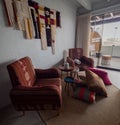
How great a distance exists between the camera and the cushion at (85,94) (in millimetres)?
1904

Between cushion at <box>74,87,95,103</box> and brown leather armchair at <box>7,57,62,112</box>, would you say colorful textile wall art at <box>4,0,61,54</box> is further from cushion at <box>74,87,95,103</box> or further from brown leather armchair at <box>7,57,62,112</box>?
cushion at <box>74,87,95,103</box>

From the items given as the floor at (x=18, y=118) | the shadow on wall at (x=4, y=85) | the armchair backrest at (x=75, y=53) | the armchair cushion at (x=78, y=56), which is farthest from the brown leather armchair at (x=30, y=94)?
the armchair backrest at (x=75, y=53)

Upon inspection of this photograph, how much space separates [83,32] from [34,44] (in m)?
2.32

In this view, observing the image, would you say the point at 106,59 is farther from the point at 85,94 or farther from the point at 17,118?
the point at 17,118

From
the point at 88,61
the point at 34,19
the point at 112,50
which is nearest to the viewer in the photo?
the point at 34,19

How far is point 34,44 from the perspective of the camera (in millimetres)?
2346

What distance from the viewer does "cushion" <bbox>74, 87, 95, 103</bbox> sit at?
6.25 ft

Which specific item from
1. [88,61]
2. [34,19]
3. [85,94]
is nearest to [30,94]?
[85,94]

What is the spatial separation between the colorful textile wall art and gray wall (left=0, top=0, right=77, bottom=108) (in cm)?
11

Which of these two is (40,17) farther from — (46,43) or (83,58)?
(83,58)

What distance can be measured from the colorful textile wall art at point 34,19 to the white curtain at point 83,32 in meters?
1.24

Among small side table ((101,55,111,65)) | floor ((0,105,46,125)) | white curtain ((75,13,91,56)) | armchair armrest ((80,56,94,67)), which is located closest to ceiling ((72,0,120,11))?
white curtain ((75,13,91,56))

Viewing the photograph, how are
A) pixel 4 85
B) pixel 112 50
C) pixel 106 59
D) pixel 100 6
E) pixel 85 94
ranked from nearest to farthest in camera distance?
1. pixel 4 85
2. pixel 85 94
3. pixel 100 6
4. pixel 106 59
5. pixel 112 50

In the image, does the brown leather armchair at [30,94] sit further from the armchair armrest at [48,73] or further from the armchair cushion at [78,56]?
the armchair cushion at [78,56]
